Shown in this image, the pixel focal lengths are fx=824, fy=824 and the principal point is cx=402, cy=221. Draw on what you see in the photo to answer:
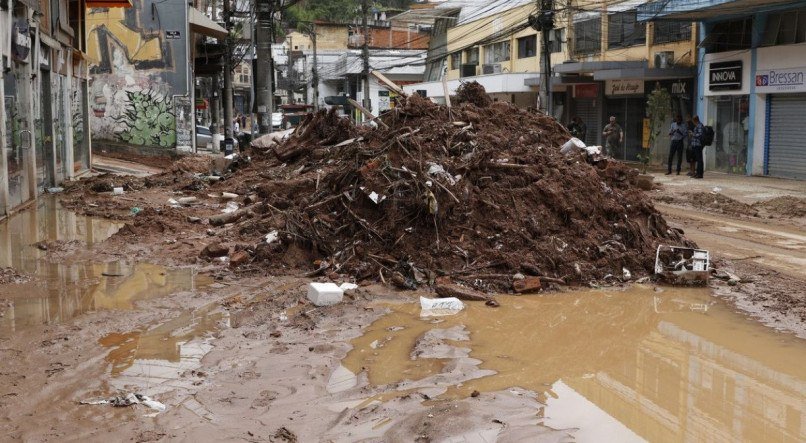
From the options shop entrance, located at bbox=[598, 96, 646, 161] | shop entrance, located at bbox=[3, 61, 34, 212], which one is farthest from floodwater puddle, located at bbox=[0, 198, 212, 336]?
shop entrance, located at bbox=[598, 96, 646, 161]

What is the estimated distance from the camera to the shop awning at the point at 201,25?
31.3m

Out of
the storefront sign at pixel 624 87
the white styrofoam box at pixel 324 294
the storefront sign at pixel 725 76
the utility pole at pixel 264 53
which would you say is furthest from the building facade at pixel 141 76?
the white styrofoam box at pixel 324 294

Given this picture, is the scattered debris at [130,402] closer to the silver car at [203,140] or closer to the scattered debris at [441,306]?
the scattered debris at [441,306]

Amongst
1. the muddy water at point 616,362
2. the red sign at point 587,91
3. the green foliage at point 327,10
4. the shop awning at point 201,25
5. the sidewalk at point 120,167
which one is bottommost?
the muddy water at point 616,362

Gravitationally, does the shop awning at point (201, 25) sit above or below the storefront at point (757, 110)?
above

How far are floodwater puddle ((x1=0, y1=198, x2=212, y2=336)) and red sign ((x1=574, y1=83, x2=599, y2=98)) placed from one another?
2696 centimetres

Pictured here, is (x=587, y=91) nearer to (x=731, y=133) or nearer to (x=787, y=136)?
(x=731, y=133)

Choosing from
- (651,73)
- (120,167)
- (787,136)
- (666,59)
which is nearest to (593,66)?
(666,59)

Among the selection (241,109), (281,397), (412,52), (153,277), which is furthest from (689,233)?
(241,109)

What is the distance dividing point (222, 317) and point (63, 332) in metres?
1.43

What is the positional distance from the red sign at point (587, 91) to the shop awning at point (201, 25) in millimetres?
15803

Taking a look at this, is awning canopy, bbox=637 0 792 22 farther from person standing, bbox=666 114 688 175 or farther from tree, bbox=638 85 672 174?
person standing, bbox=666 114 688 175

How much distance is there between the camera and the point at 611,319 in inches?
317

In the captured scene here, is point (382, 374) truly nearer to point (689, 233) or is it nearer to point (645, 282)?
point (645, 282)
